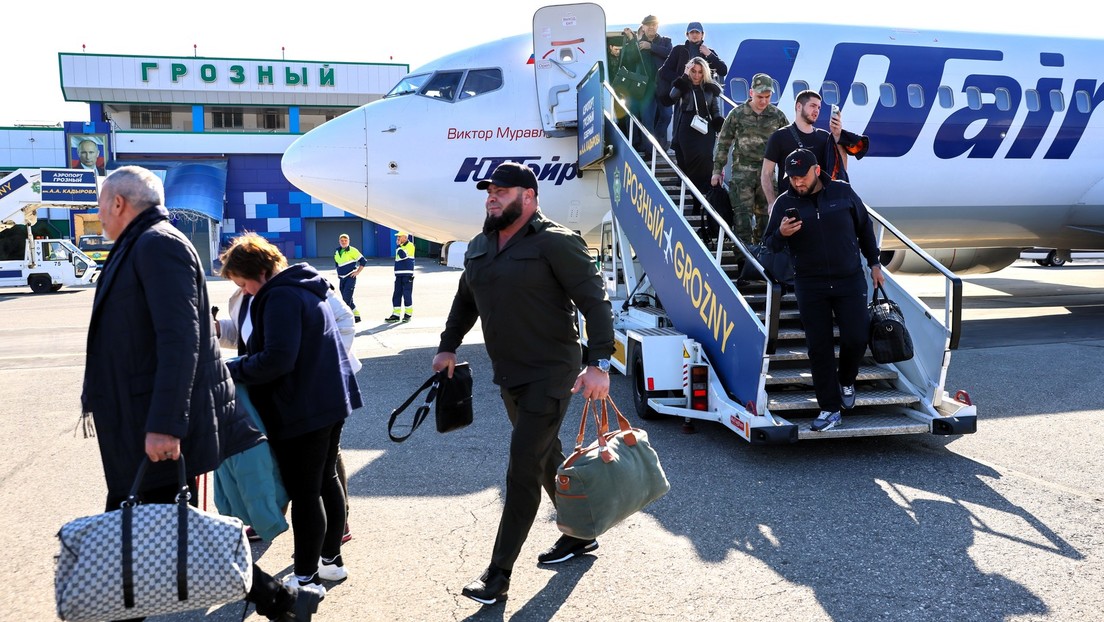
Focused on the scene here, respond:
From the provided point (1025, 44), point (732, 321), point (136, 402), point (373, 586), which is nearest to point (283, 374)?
point (136, 402)

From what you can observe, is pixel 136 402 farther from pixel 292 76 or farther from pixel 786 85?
pixel 292 76

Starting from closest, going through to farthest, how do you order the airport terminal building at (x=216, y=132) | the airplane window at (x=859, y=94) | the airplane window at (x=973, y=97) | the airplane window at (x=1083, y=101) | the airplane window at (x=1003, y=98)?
1. the airplane window at (x=859, y=94)
2. the airplane window at (x=973, y=97)
3. the airplane window at (x=1003, y=98)
4. the airplane window at (x=1083, y=101)
5. the airport terminal building at (x=216, y=132)

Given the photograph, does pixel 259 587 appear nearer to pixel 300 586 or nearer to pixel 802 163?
pixel 300 586

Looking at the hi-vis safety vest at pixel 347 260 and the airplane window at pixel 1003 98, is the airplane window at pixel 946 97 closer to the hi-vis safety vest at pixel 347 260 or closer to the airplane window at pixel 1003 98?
the airplane window at pixel 1003 98

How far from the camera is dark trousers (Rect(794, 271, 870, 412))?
5355 millimetres

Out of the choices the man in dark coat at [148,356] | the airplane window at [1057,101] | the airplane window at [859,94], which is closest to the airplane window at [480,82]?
the airplane window at [859,94]

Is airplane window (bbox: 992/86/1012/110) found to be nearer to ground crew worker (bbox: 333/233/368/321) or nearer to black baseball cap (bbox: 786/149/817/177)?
black baseball cap (bbox: 786/149/817/177)

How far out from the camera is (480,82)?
991 cm

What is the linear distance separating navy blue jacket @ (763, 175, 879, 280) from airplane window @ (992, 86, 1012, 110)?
7130 mm

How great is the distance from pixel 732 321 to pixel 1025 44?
870 cm

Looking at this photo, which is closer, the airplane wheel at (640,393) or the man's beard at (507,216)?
the man's beard at (507,216)

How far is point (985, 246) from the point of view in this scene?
1262 cm

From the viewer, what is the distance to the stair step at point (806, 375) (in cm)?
575

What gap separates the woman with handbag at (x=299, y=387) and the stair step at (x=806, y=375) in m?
3.17
